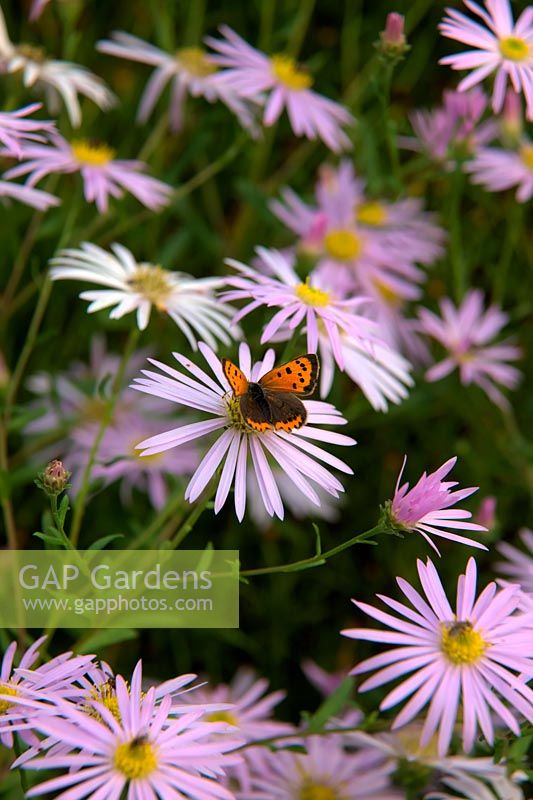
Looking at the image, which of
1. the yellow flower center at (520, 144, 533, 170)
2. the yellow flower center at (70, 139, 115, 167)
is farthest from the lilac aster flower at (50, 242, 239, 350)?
the yellow flower center at (520, 144, 533, 170)

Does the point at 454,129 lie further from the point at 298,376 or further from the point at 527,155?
the point at 298,376

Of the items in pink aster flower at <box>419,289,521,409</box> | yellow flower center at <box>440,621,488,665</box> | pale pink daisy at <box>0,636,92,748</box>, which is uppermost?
pink aster flower at <box>419,289,521,409</box>

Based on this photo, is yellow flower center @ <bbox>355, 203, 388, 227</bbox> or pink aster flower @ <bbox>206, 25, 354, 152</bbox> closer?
pink aster flower @ <bbox>206, 25, 354, 152</bbox>

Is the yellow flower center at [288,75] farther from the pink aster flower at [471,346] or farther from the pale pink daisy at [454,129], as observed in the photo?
the pink aster flower at [471,346]

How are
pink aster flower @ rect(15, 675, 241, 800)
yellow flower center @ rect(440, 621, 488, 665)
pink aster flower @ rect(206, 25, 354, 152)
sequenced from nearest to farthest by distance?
1. pink aster flower @ rect(15, 675, 241, 800)
2. yellow flower center @ rect(440, 621, 488, 665)
3. pink aster flower @ rect(206, 25, 354, 152)

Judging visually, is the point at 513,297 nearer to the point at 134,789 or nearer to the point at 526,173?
the point at 526,173

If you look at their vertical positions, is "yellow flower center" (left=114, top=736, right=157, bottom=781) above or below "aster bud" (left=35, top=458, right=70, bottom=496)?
below

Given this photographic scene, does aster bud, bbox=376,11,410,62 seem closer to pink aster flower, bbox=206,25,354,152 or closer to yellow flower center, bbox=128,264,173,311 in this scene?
pink aster flower, bbox=206,25,354,152
